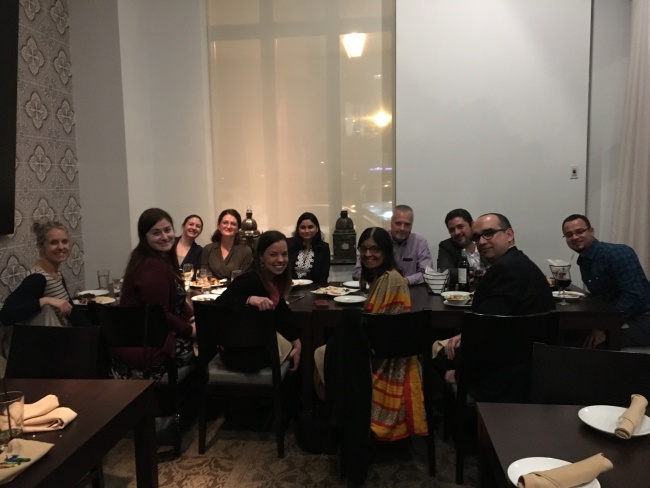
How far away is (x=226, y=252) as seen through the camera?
4379mm

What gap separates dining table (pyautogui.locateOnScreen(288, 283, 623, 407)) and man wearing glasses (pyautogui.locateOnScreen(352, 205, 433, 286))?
91 cm

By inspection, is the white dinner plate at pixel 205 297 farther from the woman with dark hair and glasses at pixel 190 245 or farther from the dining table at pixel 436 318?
the woman with dark hair and glasses at pixel 190 245

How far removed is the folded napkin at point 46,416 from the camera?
55.8 inches

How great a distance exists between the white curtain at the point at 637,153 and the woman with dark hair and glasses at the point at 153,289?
329 cm

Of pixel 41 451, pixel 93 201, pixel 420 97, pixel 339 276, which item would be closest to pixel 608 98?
pixel 420 97

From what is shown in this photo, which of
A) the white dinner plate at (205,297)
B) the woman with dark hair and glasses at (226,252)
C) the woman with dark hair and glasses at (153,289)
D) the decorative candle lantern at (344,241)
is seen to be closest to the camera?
the woman with dark hair and glasses at (153,289)

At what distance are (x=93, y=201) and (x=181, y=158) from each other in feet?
2.87

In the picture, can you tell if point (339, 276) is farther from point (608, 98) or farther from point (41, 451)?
point (41, 451)

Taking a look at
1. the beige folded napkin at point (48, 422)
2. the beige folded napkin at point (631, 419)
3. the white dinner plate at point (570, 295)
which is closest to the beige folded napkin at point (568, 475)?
the beige folded napkin at point (631, 419)

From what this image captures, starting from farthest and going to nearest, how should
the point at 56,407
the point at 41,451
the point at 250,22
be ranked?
1. the point at 250,22
2. the point at 56,407
3. the point at 41,451

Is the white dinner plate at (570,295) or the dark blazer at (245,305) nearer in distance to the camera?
the dark blazer at (245,305)

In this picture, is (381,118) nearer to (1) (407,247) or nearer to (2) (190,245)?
(1) (407,247)

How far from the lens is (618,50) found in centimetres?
436

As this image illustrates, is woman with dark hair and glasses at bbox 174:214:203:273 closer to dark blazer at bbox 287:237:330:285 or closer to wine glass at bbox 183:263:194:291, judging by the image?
wine glass at bbox 183:263:194:291
